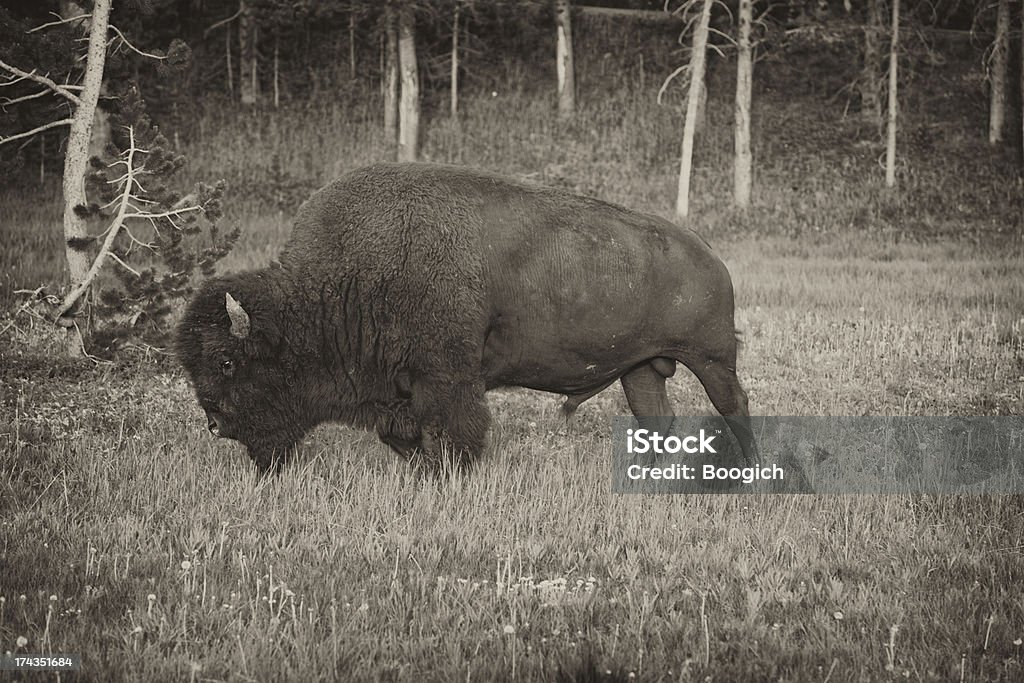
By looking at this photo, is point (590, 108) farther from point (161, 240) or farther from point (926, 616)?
point (926, 616)

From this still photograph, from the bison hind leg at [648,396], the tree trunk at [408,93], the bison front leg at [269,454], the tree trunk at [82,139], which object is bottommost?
the bison front leg at [269,454]

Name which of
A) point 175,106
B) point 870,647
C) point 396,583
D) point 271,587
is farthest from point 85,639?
point 175,106

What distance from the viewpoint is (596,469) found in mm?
7023

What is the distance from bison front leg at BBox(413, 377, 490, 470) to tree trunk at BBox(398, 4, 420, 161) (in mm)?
19308

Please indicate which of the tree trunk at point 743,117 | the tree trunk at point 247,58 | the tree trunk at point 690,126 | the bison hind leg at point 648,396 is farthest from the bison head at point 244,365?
the tree trunk at point 247,58

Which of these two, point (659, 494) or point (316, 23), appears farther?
point (316, 23)

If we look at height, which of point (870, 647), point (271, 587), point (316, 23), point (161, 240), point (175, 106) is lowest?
point (870, 647)

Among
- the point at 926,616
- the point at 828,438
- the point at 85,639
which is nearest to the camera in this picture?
the point at 85,639

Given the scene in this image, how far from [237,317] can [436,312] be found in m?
1.27

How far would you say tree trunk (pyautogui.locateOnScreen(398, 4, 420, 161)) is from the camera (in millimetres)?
24984

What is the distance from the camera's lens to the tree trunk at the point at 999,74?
2670 centimetres

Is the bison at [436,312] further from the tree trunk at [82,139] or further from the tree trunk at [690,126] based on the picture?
the tree trunk at [690,126]

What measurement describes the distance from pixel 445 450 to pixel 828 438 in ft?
11.5

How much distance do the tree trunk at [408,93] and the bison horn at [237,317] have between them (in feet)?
64.0
